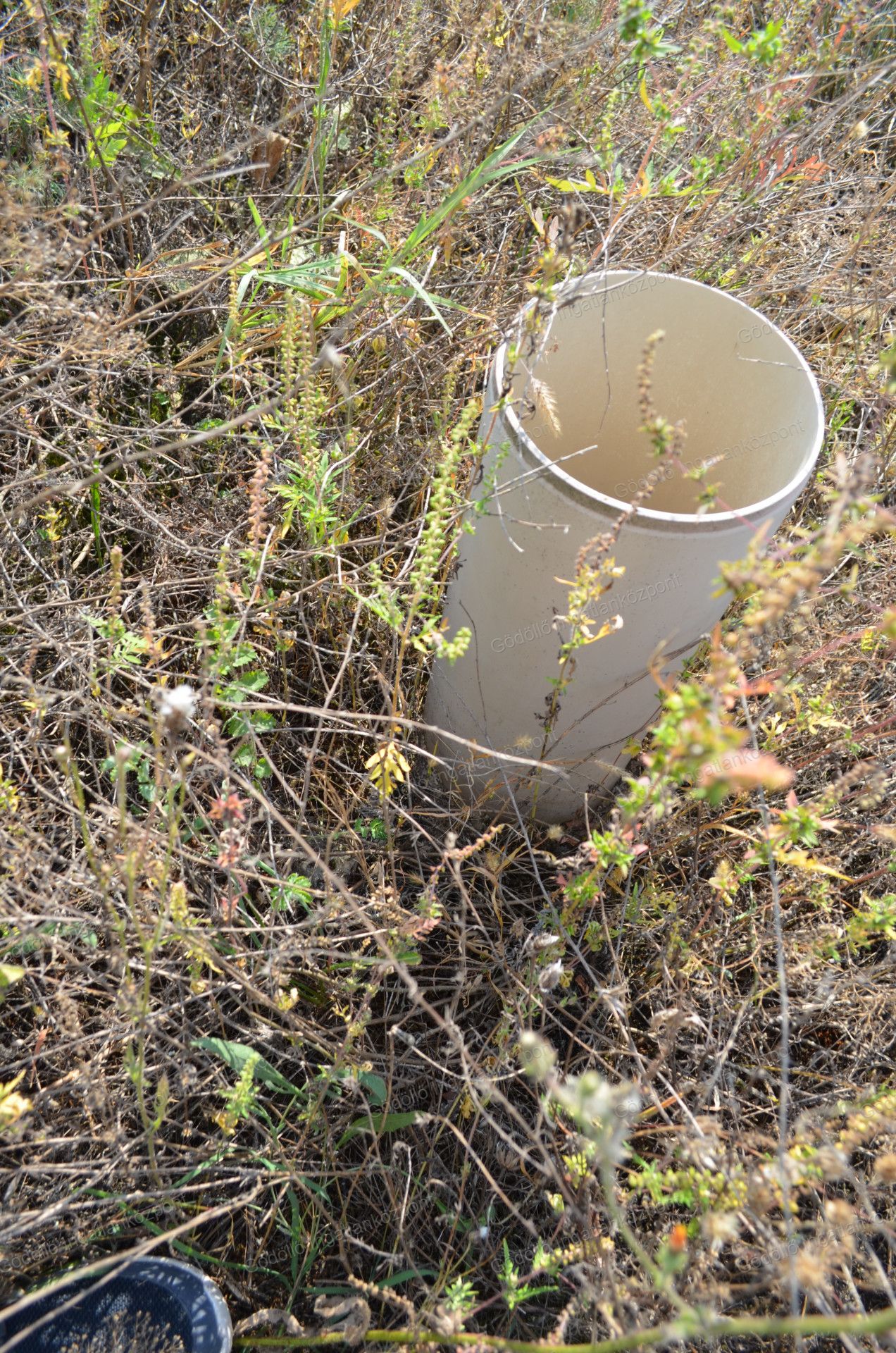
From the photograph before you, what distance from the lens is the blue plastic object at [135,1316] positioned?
1.02m

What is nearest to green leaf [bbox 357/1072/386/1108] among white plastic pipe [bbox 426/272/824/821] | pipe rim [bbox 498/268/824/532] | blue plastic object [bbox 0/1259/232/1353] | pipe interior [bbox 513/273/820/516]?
blue plastic object [bbox 0/1259/232/1353]

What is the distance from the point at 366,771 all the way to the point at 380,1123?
536 millimetres

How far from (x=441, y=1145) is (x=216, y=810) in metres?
0.65

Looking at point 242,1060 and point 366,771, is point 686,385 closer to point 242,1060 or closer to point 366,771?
point 366,771

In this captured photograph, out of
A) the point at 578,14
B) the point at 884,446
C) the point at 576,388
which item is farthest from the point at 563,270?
the point at 578,14

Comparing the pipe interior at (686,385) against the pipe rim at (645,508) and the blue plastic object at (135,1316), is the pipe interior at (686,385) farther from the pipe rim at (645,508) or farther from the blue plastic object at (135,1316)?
the blue plastic object at (135,1316)

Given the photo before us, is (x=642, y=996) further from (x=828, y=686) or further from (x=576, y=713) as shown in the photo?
(x=828, y=686)

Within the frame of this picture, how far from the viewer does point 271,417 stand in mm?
1639

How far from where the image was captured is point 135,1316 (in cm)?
104

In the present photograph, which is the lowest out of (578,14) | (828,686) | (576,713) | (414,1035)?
(414,1035)

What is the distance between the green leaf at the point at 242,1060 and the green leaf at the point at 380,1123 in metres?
0.09

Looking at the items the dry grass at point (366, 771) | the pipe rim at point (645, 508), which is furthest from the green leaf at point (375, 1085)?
the pipe rim at point (645, 508)

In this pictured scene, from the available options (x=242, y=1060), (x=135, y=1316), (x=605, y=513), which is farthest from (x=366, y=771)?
(x=135, y=1316)

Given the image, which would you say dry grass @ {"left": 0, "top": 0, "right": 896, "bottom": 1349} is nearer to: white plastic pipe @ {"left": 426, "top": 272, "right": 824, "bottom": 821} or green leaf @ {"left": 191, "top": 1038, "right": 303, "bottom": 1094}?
green leaf @ {"left": 191, "top": 1038, "right": 303, "bottom": 1094}
